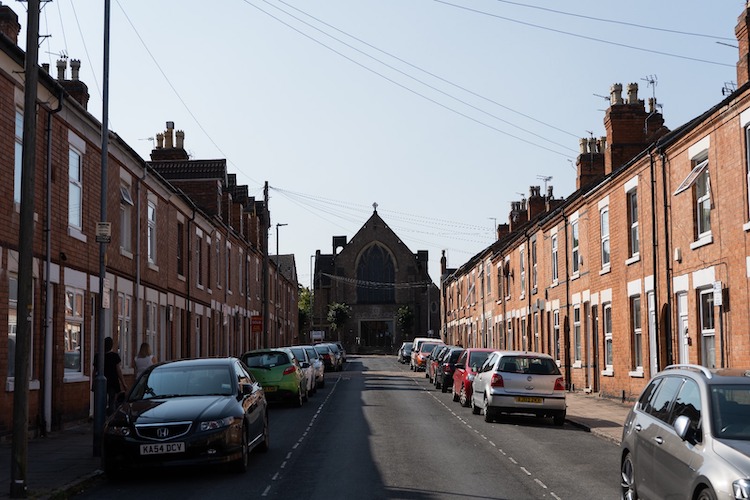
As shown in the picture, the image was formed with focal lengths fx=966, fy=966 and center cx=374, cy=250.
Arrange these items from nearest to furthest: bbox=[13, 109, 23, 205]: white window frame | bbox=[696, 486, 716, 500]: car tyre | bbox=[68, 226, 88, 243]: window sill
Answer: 1. bbox=[696, 486, 716, 500]: car tyre
2. bbox=[13, 109, 23, 205]: white window frame
3. bbox=[68, 226, 88, 243]: window sill

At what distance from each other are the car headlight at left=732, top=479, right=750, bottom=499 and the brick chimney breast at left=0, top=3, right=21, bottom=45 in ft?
52.2

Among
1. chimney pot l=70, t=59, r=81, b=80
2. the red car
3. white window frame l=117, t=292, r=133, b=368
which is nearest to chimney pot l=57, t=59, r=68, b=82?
chimney pot l=70, t=59, r=81, b=80

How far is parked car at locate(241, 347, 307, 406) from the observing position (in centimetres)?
2502

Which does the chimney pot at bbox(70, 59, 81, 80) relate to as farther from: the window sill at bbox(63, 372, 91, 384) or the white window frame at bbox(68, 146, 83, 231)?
the window sill at bbox(63, 372, 91, 384)

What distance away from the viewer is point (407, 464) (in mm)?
13453

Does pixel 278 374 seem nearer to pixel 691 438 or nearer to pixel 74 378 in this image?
pixel 74 378

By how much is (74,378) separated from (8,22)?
23.4ft

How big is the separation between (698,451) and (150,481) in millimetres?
7057

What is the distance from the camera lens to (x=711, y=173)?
19203 millimetres

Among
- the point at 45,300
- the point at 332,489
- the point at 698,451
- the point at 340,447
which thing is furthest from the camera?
the point at 45,300

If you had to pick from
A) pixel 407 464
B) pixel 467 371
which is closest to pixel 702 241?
pixel 467 371

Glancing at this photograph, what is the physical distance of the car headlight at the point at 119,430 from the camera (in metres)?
11.8

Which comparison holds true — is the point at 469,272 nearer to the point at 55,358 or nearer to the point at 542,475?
the point at 55,358

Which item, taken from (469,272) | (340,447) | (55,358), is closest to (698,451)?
(340,447)
